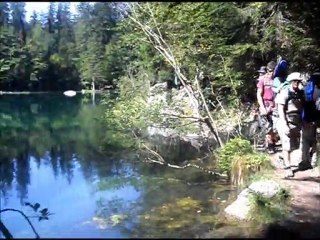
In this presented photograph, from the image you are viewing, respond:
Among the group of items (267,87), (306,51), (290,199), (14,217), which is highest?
(306,51)

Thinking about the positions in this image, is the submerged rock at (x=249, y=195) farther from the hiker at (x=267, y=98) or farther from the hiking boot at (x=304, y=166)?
the hiker at (x=267, y=98)

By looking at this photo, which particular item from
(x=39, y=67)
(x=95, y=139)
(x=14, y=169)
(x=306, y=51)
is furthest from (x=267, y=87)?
(x=39, y=67)

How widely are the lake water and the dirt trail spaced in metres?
1.05

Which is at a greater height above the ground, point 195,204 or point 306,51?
point 306,51

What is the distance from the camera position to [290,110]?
5523 mm

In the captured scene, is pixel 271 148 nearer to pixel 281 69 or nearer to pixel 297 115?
pixel 281 69

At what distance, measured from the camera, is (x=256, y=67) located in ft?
34.6

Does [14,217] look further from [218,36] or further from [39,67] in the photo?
[39,67]

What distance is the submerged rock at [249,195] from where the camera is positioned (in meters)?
5.63

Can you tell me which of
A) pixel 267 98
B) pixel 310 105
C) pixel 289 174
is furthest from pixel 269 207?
pixel 267 98

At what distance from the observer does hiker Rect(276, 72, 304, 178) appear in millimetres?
5391

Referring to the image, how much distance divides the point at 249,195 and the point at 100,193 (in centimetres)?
400

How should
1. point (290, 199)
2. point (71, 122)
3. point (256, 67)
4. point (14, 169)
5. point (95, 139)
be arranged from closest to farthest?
point (290, 199) → point (256, 67) → point (14, 169) → point (95, 139) → point (71, 122)

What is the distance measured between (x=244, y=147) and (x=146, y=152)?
378 centimetres
